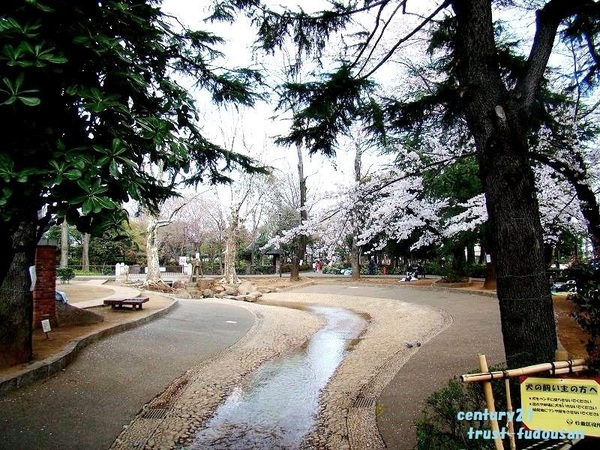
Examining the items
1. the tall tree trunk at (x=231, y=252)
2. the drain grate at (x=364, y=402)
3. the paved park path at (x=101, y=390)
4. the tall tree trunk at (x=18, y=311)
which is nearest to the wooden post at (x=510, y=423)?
the drain grate at (x=364, y=402)

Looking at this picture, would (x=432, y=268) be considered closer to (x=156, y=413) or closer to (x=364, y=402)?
(x=364, y=402)

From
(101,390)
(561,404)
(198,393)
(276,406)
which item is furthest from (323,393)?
(561,404)

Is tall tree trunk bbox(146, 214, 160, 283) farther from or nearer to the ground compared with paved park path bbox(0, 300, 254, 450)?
farther from the ground

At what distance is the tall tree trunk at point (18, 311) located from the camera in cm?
602

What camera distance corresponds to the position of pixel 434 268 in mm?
29625

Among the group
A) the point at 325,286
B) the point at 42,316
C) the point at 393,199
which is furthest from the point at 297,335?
the point at 325,286

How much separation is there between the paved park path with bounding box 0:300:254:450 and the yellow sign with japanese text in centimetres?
371

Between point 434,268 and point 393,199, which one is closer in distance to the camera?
point 393,199

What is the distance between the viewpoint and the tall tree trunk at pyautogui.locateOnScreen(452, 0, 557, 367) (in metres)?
3.46

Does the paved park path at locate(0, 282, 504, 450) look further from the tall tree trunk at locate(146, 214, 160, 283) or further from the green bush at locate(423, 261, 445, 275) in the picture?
the green bush at locate(423, 261, 445, 275)

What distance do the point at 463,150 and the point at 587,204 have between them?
3.96 m

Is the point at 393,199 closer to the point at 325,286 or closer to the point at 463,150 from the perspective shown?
the point at 463,150

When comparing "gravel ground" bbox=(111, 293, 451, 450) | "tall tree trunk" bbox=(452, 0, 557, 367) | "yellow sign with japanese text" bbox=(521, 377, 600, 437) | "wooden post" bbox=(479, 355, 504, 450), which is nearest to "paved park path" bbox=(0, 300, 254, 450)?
"gravel ground" bbox=(111, 293, 451, 450)

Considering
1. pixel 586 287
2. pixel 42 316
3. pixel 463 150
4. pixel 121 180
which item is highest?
pixel 463 150
